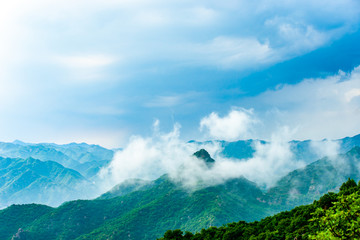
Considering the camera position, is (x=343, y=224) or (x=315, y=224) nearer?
(x=343, y=224)

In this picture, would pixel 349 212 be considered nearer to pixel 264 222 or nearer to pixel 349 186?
pixel 264 222

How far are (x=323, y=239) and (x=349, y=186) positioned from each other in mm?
82016

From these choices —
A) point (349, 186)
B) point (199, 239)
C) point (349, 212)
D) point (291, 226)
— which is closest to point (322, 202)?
point (291, 226)

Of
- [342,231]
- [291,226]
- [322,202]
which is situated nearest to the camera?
[342,231]

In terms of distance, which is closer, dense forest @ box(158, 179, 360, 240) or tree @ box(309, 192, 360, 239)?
tree @ box(309, 192, 360, 239)

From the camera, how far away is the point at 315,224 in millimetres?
45844

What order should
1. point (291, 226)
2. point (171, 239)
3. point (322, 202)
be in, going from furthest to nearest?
point (171, 239)
point (322, 202)
point (291, 226)

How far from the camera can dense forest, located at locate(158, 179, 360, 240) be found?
86.8ft

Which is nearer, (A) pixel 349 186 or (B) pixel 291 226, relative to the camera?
(B) pixel 291 226

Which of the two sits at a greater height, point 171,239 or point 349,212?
point 349,212

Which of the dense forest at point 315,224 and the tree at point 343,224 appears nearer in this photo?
the tree at point 343,224

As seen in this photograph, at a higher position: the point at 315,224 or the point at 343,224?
the point at 343,224

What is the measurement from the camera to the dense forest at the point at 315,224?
26453mm

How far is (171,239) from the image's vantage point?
90125mm
